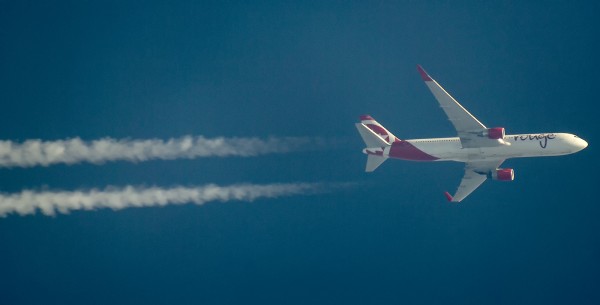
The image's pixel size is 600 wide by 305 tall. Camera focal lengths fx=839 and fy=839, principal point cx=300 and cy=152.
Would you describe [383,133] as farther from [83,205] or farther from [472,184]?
[83,205]

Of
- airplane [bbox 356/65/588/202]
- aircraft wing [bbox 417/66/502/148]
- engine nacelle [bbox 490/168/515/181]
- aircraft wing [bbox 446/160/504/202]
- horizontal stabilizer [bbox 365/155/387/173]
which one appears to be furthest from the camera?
aircraft wing [bbox 446/160/504/202]

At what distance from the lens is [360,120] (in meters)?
58.7

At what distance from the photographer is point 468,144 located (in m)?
54.0

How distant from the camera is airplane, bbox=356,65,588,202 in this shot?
5259 cm

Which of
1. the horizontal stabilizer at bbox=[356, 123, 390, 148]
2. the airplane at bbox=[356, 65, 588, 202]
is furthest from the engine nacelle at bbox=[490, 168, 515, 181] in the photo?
the horizontal stabilizer at bbox=[356, 123, 390, 148]

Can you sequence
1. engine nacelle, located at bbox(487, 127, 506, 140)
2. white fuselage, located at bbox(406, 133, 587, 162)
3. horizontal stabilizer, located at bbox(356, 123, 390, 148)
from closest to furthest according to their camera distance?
1. engine nacelle, located at bbox(487, 127, 506, 140)
2. white fuselage, located at bbox(406, 133, 587, 162)
3. horizontal stabilizer, located at bbox(356, 123, 390, 148)

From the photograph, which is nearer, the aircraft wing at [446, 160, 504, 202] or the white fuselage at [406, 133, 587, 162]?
the white fuselage at [406, 133, 587, 162]

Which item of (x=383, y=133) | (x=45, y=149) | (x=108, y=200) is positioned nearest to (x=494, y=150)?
(x=383, y=133)

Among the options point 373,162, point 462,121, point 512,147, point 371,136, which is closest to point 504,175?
point 512,147

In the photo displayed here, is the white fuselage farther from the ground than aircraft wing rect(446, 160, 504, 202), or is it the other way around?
the white fuselage

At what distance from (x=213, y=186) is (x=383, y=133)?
41.0 ft

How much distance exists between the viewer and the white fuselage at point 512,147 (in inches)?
2076

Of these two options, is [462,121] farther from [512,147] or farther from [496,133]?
[512,147]

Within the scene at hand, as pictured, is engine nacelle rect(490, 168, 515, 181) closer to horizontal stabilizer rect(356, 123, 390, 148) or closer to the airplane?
the airplane
